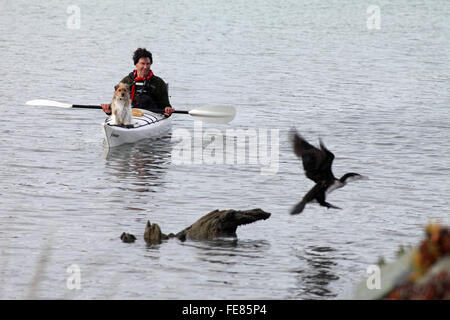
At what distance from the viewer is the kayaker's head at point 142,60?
19.7 metres

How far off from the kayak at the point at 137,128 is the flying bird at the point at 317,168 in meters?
8.55

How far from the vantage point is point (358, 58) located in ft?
127

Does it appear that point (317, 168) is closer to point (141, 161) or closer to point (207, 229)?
point (207, 229)

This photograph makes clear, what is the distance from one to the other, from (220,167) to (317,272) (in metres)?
7.17

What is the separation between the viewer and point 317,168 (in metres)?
11.3

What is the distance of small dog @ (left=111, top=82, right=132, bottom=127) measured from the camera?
18531 millimetres

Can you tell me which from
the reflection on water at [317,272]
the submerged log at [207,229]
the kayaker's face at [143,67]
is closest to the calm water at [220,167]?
the reflection on water at [317,272]

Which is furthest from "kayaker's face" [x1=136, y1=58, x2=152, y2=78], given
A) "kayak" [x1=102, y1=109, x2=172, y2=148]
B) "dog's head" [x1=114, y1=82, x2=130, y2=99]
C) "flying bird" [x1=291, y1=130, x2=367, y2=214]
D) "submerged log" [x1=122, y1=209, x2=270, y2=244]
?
"flying bird" [x1=291, y1=130, x2=367, y2=214]

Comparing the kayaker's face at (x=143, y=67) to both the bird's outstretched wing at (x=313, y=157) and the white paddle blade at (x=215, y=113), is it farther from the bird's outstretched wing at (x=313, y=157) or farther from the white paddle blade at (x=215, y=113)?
the bird's outstretched wing at (x=313, y=157)

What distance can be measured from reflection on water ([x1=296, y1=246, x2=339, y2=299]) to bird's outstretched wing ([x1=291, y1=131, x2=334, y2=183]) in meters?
1.25

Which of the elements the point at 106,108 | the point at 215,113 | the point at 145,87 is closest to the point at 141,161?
the point at 106,108

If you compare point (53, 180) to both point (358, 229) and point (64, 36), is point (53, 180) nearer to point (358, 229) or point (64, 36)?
point (358, 229)
